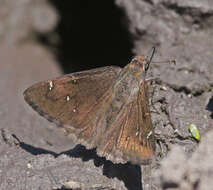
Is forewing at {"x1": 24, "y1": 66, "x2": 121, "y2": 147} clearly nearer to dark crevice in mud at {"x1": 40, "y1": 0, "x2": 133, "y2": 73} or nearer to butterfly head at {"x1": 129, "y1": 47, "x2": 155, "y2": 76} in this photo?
butterfly head at {"x1": 129, "y1": 47, "x2": 155, "y2": 76}

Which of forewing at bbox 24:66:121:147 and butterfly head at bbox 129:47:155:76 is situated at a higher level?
butterfly head at bbox 129:47:155:76

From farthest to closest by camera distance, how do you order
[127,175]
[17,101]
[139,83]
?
[17,101] < [139,83] < [127,175]

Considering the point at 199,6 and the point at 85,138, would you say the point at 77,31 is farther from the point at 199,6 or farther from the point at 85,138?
the point at 85,138

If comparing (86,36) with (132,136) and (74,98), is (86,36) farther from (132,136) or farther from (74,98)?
(132,136)

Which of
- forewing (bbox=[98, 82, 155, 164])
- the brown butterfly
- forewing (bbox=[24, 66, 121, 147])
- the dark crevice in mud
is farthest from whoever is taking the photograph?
the dark crevice in mud

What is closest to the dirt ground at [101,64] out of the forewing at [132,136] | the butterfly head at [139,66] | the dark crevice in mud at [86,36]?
the dark crevice in mud at [86,36]

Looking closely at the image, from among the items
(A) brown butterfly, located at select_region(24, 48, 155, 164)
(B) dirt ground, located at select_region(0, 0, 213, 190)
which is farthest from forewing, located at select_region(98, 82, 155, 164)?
(B) dirt ground, located at select_region(0, 0, 213, 190)

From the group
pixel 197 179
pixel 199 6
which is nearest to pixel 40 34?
pixel 199 6
